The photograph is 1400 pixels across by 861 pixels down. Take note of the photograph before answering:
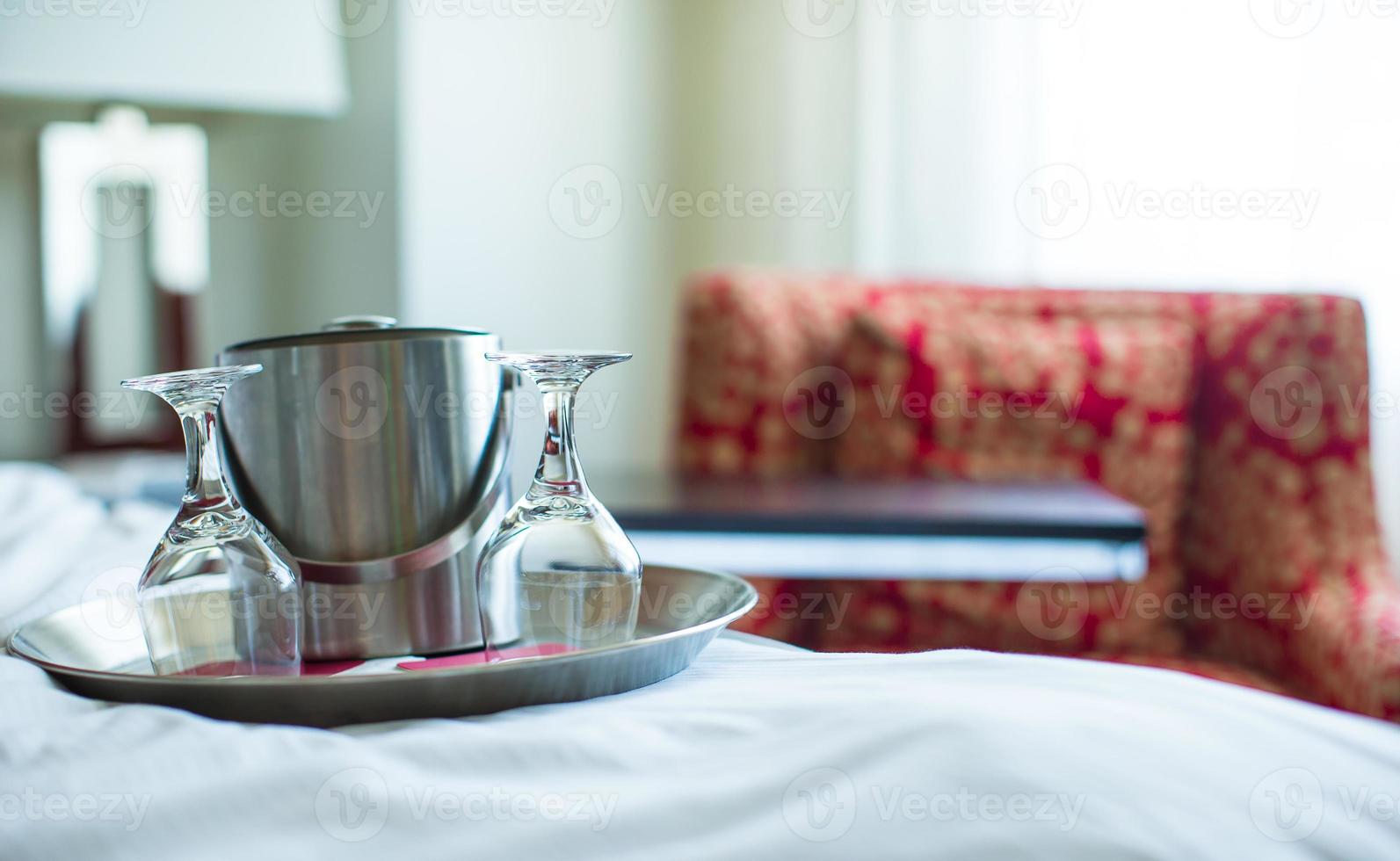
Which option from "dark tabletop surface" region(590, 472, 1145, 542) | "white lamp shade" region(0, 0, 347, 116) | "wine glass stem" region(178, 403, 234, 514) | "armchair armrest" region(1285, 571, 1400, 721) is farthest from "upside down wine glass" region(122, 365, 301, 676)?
"white lamp shade" region(0, 0, 347, 116)

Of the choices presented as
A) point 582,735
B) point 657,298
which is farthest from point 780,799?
point 657,298

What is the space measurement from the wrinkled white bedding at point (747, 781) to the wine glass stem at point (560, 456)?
0.38ft

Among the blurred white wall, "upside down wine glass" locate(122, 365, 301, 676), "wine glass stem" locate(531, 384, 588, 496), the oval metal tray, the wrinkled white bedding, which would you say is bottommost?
the wrinkled white bedding

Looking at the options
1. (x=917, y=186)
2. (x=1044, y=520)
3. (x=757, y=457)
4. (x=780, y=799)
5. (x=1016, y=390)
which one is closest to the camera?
(x=780, y=799)

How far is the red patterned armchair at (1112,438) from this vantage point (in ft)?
5.03

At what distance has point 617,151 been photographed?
2912 millimetres

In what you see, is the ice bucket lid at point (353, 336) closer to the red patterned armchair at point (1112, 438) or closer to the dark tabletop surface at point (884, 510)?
the dark tabletop surface at point (884, 510)

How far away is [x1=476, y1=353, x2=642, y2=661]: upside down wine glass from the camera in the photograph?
50 cm

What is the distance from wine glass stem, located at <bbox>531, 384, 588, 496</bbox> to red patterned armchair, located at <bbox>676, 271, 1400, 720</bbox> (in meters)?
0.95

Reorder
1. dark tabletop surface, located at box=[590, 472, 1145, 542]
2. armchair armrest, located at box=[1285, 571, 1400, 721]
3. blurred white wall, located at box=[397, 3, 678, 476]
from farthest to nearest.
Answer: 1. blurred white wall, located at box=[397, 3, 678, 476]
2. armchair armrest, located at box=[1285, 571, 1400, 721]
3. dark tabletop surface, located at box=[590, 472, 1145, 542]

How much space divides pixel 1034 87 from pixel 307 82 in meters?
1.42

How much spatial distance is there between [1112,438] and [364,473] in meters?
1.29

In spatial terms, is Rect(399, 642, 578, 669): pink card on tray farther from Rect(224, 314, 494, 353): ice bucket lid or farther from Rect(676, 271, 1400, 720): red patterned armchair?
Rect(676, 271, 1400, 720): red patterned armchair

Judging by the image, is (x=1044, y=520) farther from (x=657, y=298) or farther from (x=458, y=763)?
(x=657, y=298)
